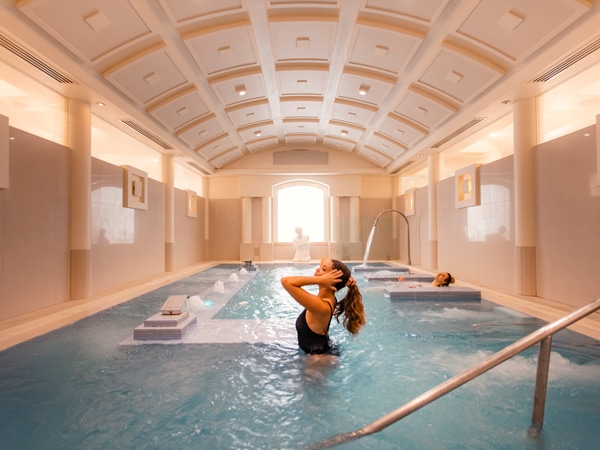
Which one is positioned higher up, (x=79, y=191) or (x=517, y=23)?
(x=517, y=23)

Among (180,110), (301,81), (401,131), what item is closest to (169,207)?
(180,110)

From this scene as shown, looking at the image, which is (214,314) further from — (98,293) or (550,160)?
(550,160)

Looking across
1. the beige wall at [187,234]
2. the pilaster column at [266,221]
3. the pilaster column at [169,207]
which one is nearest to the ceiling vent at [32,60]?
the pilaster column at [169,207]

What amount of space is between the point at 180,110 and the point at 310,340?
732 cm

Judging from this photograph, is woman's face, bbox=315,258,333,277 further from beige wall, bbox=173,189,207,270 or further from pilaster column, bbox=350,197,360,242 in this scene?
pilaster column, bbox=350,197,360,242

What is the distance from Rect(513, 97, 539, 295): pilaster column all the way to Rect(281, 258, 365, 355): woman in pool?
16.3ft

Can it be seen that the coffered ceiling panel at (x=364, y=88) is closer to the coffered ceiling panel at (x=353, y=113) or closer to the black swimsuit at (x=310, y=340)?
the coffered ceiling panel at (x=353, y=113)

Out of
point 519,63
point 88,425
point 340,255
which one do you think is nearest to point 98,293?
point 88,425

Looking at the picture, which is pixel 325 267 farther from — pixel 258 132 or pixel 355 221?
pixel 355 221

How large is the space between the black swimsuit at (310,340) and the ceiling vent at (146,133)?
691 centimetres

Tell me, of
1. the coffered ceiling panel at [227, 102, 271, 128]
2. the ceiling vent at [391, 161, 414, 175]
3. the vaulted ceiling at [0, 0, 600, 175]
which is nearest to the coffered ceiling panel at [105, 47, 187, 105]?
the vaulted ceiling at [0, 0, 600, 175]

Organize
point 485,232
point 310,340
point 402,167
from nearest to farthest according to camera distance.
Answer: point 310,340, point 485,232, point 402,167

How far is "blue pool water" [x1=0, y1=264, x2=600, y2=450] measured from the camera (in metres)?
2.15

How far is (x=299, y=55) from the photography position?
7742mm
